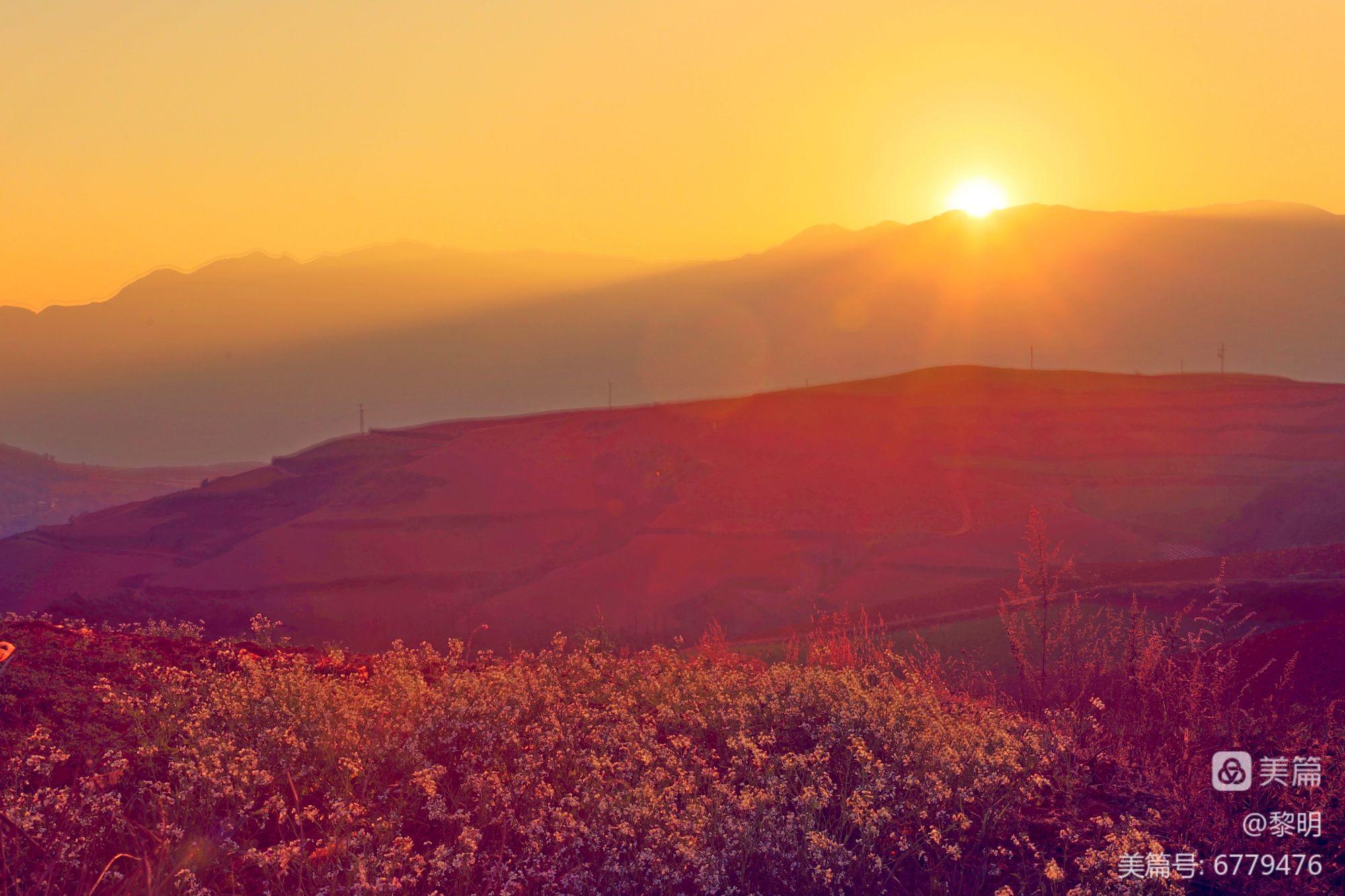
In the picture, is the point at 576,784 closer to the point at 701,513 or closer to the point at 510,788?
the point at 510,788

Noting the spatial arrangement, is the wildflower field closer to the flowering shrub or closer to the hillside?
the flowering shrub

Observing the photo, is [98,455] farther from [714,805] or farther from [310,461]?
[714,805]

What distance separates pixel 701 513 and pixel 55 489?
10430cm

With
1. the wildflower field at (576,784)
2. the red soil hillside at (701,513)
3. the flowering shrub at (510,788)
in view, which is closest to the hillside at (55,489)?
the red soil hillside at (701,513)

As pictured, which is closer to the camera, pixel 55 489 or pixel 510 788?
pixel 510 788

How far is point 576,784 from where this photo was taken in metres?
5.05

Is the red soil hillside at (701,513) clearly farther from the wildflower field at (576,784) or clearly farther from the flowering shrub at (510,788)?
the flowering shrub at (510,788)

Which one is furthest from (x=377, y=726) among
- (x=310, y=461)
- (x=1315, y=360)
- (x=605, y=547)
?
(x=1315, y=360)

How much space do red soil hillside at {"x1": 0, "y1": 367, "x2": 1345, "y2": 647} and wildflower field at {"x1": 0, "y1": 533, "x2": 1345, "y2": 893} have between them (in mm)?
23576

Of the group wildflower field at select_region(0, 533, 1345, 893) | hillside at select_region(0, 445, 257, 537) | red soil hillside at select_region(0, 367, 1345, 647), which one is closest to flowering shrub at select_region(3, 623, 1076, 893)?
wildflower field at select_region(0, 533, 1345, 893)

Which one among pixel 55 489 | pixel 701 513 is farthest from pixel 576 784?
pixel 55 489

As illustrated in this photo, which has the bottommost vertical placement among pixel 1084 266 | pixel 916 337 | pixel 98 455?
pixel 98 455

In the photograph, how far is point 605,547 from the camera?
148 ft

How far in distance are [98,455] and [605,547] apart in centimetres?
18209
